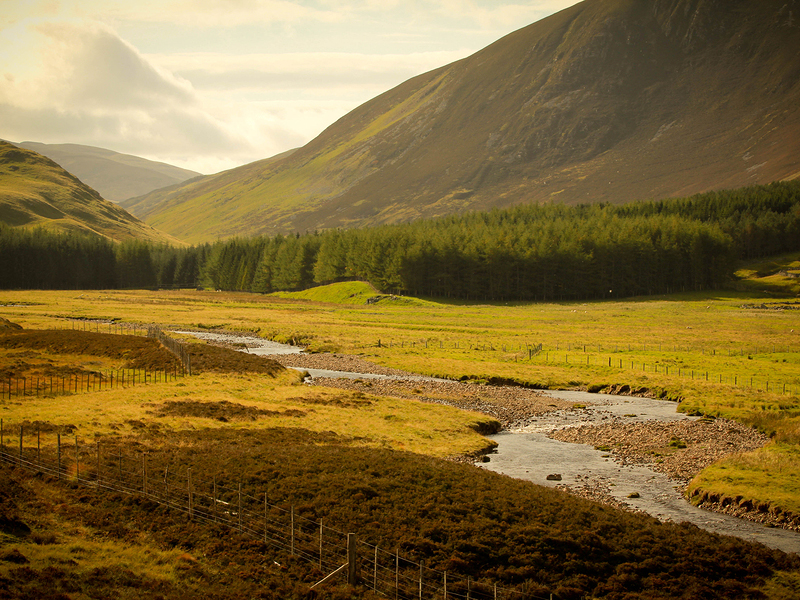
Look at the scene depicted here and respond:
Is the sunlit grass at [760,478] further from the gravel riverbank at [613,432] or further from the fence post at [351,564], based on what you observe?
the fence post at [351,564]

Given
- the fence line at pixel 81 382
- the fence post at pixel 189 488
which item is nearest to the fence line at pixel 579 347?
the fence line at pixel 81 382

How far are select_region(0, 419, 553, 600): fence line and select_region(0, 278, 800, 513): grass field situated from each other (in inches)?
753

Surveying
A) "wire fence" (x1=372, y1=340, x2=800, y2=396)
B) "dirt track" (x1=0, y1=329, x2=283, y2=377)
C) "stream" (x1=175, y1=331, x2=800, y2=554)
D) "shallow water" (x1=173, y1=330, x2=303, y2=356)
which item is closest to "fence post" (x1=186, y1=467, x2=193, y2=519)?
"stream" (x1=175, y1=331, x2=800, y2=554)

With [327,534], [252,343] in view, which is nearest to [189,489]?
[327,534]

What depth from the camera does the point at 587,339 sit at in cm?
9144

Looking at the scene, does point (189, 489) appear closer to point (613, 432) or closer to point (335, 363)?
point (613, 432)

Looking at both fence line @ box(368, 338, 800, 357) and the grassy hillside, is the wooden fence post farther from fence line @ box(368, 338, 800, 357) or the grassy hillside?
Answer: fence line @ box(368, 338, 800, 357)

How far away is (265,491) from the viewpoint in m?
27.7

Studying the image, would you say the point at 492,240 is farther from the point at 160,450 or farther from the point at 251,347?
the point at 160,450

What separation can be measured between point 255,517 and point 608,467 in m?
23.0

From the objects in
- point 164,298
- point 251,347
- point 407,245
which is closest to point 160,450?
point 251,347

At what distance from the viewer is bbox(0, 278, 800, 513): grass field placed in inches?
A: 1988

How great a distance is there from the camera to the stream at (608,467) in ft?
94.3

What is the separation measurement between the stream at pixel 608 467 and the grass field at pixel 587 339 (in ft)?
8.51
